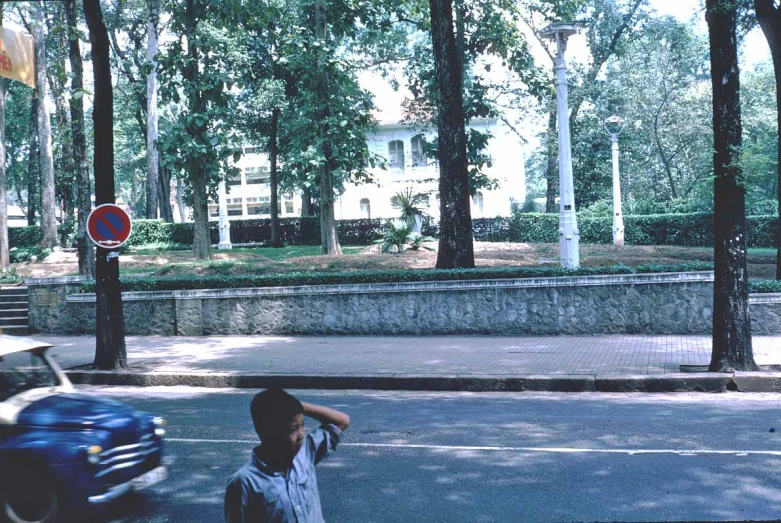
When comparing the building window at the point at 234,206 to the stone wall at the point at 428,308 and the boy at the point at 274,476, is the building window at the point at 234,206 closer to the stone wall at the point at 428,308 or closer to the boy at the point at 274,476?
the stone wall at the point at 428,308

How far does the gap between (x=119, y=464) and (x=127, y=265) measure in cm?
2151

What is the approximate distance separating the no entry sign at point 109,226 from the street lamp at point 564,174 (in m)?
9.61

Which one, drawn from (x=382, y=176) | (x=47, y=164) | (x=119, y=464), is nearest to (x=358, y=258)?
(x=119, y=464)

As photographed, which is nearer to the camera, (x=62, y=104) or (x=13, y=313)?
(x=13, y=313)

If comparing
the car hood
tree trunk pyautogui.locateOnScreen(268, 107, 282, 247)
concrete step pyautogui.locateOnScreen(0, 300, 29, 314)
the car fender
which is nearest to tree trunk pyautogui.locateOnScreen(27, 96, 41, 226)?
tree trunk pyautogui.locateOnScreen(268, 107, 282, 247)

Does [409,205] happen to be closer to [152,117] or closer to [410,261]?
[410,261]

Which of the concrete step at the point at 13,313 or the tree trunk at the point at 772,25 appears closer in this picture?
the tree trunk at the point at 772,25

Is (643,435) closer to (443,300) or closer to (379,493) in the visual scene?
(379,493)

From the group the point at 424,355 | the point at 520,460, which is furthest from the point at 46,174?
the point at 520,460

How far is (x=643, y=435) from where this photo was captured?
772cm

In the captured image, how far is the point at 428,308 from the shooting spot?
15.8m

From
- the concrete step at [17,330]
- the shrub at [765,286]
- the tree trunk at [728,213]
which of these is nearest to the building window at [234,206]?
the concrete step at [17,330]

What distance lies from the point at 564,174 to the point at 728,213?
21.9 ft

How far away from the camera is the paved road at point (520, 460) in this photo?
5.59 meters
